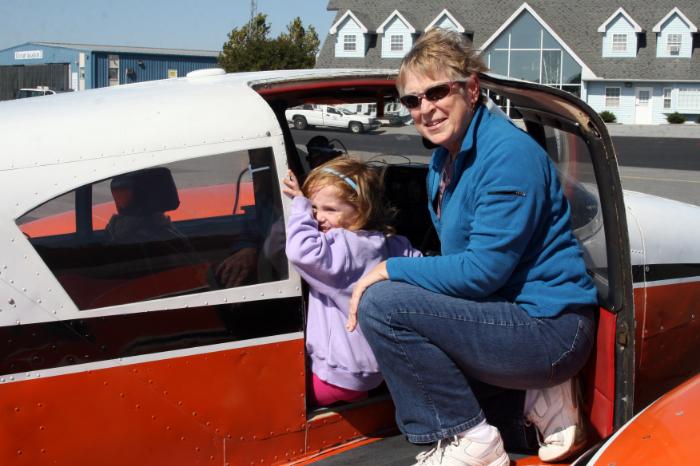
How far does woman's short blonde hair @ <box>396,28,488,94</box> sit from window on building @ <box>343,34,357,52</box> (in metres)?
44.9

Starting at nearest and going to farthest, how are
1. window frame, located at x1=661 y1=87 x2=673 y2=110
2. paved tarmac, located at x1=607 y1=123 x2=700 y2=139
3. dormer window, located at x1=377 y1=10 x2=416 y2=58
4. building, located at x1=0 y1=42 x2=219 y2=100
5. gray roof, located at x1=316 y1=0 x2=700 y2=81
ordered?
paved tarmac, located at x1=607 y1=123 x2=700 y2=139 < window frame, located at x1=661 y1=87 x2=673 y2=110 < gray roof, located at x1=316 y1=0 x2=700 y2=81 < dormer window, located at x1=377 y1=10 x2=416 y2=58 < building, located at x1=0 y1=42 x2=219 y2=100

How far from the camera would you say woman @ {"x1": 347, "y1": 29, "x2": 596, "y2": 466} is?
244 cm

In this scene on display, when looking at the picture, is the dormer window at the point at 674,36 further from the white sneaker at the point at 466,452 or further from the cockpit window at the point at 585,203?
the white sneaker at the point at 466,452

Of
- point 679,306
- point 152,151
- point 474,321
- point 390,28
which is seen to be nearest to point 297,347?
point 474,321

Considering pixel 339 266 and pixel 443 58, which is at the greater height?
pixel 443 58

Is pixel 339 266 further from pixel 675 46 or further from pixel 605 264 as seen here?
pixel 675 46

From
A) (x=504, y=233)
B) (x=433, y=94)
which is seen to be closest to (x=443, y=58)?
(x=433, y=94)

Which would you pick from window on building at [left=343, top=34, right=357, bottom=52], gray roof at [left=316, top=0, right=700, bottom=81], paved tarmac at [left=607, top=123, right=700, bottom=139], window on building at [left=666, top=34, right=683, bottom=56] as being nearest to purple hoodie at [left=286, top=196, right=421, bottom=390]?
paved tarmac at [left=607, top=123, right=700, bottom=139]

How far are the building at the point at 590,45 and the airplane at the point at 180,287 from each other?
39.8 metres

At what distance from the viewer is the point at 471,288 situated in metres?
2.48

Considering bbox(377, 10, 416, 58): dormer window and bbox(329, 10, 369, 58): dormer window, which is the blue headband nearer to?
bbox(377, 10, 416, 58): dormer window

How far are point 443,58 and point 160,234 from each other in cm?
107

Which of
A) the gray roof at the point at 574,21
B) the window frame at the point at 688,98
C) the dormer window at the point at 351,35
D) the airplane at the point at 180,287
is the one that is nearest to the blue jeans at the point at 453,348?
the airplane at the point at 180,287

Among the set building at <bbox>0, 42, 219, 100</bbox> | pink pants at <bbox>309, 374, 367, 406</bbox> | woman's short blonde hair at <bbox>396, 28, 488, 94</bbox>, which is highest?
building at <bbox>0, 42, 219, 100</bbox>
